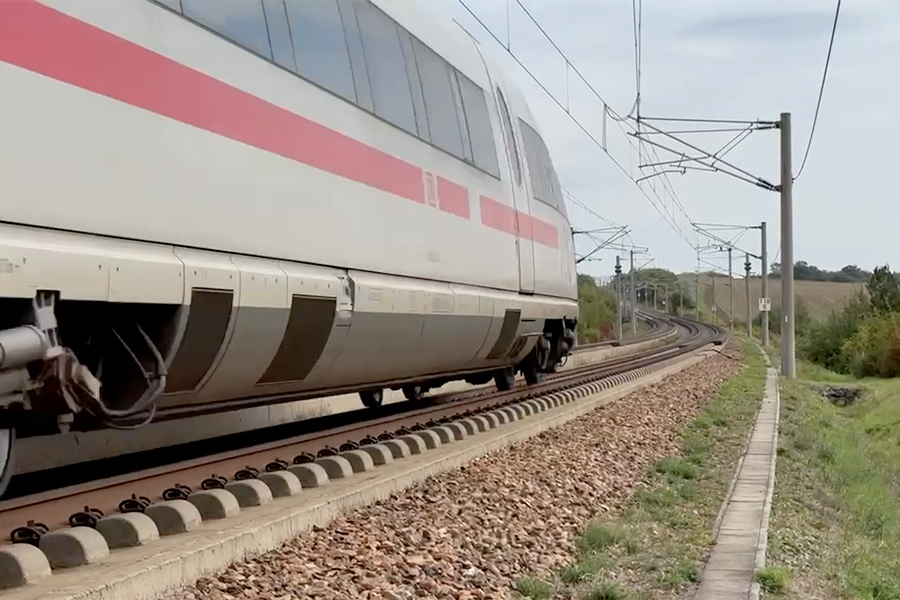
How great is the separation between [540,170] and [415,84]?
5.06 metres

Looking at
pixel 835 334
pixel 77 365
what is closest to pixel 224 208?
pixel 77 365

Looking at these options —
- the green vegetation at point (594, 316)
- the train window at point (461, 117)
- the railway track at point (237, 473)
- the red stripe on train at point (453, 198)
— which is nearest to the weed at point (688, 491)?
the railway track at point (237, 473)

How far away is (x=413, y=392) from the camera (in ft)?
→ 48.1

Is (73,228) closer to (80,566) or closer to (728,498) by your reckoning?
(80,566)

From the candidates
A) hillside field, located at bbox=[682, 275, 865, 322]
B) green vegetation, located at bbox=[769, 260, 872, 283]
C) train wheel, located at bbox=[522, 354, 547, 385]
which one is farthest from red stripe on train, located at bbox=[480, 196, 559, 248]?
green vegetation, located at bbox=[769, 260, 872, 283]

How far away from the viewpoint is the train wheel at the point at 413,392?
14.5m

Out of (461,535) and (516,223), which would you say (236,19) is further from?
(516,223)

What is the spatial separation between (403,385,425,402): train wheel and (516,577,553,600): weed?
29.8 feet

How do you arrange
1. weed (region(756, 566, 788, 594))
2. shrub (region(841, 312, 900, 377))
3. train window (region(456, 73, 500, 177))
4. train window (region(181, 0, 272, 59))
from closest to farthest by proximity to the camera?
1. weed (region(756, 566, 788, 594))
2. train window (region(181, 0, 272, 59))
3. train window (region(456, 73, 500, 177))
4. shrub (region(841, 312, 900, 377))

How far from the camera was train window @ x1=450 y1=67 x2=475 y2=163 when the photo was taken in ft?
36.3

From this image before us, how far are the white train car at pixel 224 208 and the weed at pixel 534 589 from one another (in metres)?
2.13

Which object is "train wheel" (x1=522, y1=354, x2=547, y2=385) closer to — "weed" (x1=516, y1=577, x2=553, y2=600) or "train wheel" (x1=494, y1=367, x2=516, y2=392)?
"train wheel" (x1=494, y1=367, x2=516, y2=392)

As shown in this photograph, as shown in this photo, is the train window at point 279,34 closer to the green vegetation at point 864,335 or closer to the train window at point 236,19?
the train window at point 236,19

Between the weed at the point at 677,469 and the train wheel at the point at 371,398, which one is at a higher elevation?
the train wheel at the point at 371,398
